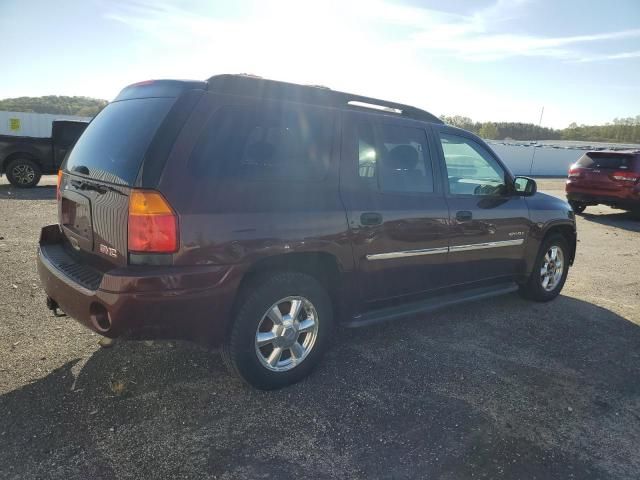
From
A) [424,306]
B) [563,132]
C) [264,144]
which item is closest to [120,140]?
[264,144]

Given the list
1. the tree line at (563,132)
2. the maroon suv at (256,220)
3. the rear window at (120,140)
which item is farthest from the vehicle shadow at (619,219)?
the tree line at (563,132)

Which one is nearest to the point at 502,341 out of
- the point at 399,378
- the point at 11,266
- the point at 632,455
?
the point at 399,378

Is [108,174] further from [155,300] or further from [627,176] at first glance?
[627,176]

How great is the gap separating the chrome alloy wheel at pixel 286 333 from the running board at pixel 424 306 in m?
0.34

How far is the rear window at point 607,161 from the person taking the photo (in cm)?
1112

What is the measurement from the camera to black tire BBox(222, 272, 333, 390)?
2.79m

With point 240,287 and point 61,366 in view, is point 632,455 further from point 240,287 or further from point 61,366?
point 61,366

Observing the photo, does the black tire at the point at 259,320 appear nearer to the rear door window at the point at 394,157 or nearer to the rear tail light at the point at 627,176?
the rear door window at the point at 394,157

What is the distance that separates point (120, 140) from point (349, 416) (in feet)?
6.94

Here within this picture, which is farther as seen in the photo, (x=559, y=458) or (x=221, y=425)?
(x=221, y=425)

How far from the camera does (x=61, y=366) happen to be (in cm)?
321

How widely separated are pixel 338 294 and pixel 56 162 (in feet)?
39.3

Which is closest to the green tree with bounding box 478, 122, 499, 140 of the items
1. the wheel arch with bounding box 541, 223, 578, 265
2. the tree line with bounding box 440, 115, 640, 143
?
the tree line with bounding box 440, 115, 640, 143

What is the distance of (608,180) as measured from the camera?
1119 cm
